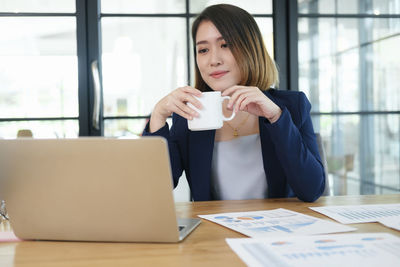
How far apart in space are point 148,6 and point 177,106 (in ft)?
6.50

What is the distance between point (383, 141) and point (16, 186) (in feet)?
9.37

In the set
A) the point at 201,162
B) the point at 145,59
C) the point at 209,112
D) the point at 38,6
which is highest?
the point at 38,6

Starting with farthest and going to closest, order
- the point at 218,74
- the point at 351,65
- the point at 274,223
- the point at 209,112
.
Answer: the point at 351,65 → the point at 218,74 → the point at 209,112 → the point at 274,223

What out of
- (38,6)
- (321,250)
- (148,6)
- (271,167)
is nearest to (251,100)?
(271,167)

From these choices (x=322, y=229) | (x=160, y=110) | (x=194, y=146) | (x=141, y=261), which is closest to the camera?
(x=141, y=261)

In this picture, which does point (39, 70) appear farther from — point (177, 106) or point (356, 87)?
point (356, 87)

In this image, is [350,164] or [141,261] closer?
[141,261]

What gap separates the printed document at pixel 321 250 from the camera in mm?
608

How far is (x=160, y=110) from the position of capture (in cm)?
136

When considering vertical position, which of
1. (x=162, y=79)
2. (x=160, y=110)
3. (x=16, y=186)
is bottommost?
(x=16, y=186)

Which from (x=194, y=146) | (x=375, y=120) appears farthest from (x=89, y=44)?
(x=375, y=120)

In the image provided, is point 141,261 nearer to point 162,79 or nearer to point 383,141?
point 162,79

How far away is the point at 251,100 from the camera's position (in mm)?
1202

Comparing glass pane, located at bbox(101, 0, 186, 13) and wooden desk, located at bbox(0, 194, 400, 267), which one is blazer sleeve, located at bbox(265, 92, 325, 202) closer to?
wooden desk, located at bbox(0, 194, 400, 267)
